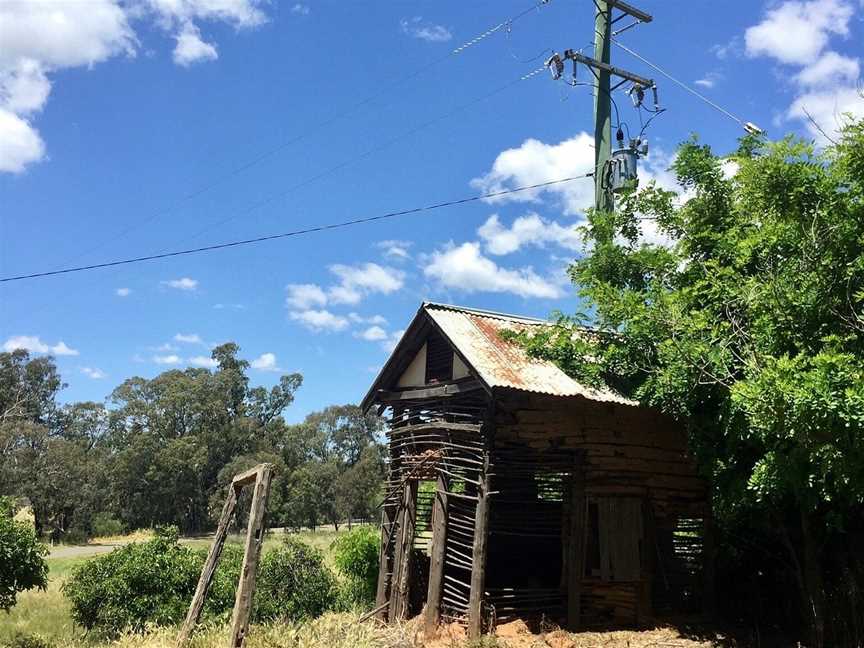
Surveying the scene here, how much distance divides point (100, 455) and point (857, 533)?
160 feet

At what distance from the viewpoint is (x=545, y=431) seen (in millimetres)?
11641

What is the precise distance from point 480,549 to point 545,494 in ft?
9.00

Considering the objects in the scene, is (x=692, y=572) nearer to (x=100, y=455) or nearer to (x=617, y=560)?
(x=617, y=560)

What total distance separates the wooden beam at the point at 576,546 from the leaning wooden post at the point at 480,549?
1.49 meters

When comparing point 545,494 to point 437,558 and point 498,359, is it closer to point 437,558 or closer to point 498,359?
point 437,558

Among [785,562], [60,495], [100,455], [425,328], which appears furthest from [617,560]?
[100,455]

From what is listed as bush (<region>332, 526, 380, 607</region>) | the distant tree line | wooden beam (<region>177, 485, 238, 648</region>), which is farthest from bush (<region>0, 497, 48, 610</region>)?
the distant tree line

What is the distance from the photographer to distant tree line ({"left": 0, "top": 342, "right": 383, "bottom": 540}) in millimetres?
44469

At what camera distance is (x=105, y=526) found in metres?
43.9

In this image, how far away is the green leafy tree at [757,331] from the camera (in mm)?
6980

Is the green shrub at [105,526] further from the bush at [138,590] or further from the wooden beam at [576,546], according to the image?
the wooden beam at [576,546]

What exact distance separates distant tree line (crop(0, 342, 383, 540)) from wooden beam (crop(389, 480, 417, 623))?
27862mm

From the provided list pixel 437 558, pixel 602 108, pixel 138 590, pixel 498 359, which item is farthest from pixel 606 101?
pixel 138 590

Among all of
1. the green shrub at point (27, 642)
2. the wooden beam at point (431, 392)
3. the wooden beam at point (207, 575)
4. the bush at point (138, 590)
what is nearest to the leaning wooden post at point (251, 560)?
the wooden beam at point (207, 575)
